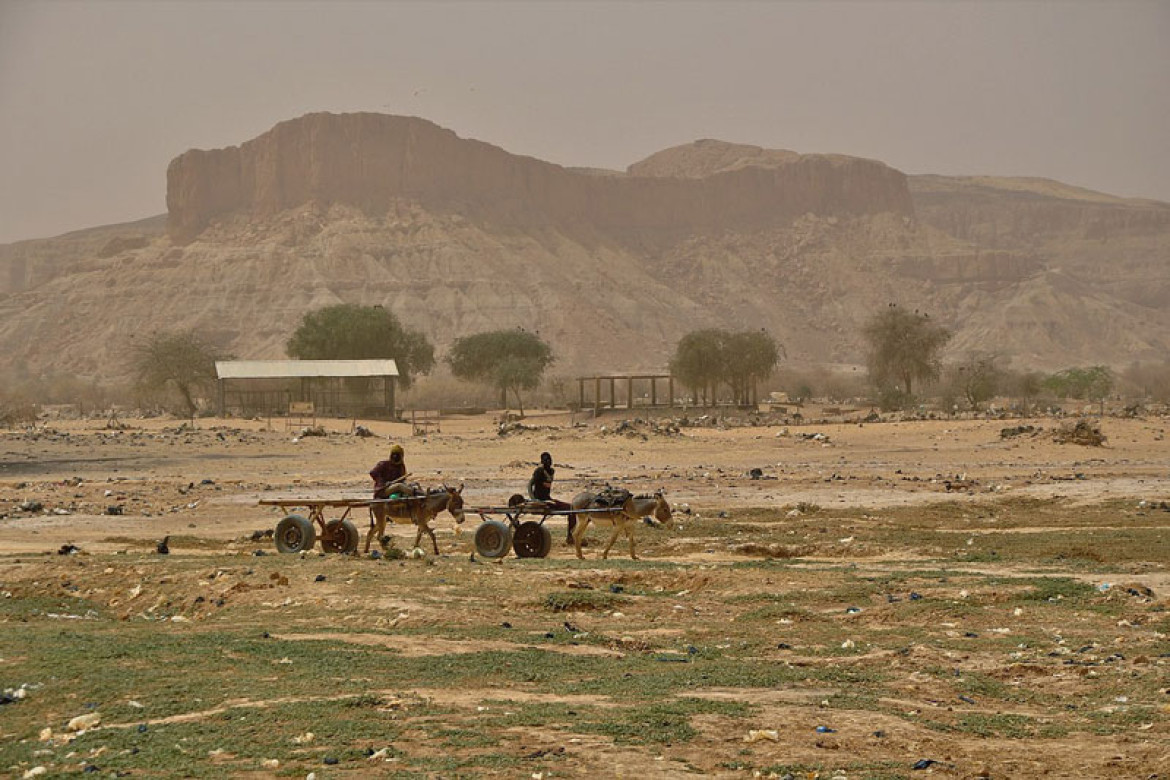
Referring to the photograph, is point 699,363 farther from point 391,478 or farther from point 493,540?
point 493,540

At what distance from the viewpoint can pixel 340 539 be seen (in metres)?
19.8

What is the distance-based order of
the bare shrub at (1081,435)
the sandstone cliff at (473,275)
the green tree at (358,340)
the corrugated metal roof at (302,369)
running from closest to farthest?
the bare shrub at (1081,435), the corrugated metal roof at (302,369), the green tree at (358,340), the sandstone cliff at (473,275)

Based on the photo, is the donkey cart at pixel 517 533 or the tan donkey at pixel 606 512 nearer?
the donkey cart at pixel 517 533

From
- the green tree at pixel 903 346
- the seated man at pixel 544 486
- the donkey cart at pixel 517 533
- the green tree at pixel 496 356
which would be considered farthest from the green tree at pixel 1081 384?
the donkey cart at pixel 517 533

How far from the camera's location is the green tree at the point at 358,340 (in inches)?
3866

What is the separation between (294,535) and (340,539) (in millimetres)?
652

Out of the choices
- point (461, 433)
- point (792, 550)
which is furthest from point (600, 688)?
point (461, 433)

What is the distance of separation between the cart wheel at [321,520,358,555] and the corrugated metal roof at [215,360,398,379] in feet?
196

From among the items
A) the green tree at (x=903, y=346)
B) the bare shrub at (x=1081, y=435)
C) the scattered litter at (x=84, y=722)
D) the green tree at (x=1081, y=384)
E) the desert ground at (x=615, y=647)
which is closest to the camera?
the desert ground at (x=615, y=647)

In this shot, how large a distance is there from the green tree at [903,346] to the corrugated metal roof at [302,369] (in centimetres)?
3308

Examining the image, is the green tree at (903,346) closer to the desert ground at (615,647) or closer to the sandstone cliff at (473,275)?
the sandstone cliff at (473,275)

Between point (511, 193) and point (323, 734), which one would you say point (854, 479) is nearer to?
point (323, 734)

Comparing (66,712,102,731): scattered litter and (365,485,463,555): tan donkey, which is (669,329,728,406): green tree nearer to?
(365,485,463,555): tan donkey

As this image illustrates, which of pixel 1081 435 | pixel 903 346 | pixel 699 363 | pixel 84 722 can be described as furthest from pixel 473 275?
pixel 84 722
